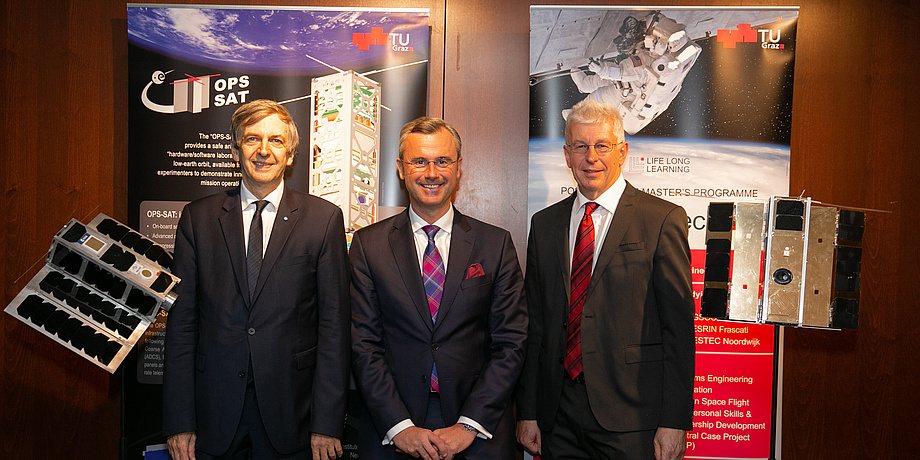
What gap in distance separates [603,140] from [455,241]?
75 centimetres

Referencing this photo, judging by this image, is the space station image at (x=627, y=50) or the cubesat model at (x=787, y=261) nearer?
the cubesat model at (x=787, y=261)

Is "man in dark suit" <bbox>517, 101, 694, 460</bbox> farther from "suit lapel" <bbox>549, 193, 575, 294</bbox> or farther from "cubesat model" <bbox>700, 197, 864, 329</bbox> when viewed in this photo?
"cubesat model" <bbox>700, 197, 864, 329</bbox>

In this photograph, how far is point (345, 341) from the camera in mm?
2422

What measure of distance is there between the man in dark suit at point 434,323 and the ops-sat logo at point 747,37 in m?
1.69

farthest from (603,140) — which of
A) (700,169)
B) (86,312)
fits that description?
(86,312)

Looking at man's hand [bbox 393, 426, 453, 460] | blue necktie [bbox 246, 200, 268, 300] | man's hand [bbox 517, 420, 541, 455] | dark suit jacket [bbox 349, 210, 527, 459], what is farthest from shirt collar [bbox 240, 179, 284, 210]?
man's hand [bbox 517, 420, 541, 455]

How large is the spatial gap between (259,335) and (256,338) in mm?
16

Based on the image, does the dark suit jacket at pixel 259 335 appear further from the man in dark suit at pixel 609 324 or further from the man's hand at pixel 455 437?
the man in dark suit at pixel 609 324

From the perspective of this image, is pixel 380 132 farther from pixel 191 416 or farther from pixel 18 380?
pixel 18 380

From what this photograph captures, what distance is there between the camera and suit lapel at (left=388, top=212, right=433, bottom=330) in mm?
2443

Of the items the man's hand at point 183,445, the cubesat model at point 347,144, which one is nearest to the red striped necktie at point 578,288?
the cubesat model at point 347,144

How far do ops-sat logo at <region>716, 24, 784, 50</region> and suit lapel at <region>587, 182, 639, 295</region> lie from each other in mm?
1350

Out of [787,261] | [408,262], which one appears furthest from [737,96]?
[408,262]

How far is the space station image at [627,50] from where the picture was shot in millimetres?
3244
